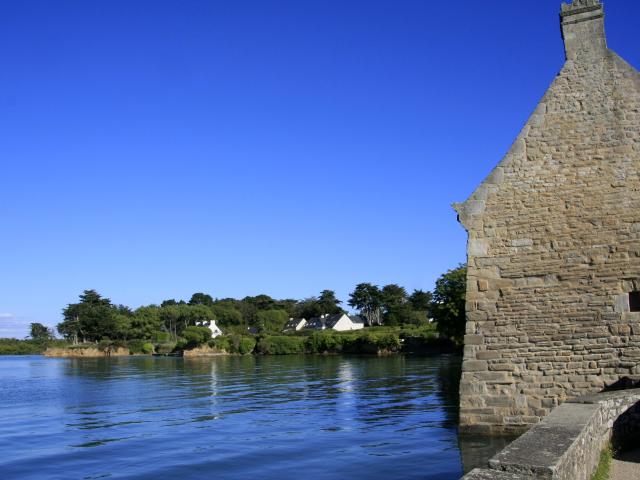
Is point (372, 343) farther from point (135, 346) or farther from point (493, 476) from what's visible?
point (493, 476)

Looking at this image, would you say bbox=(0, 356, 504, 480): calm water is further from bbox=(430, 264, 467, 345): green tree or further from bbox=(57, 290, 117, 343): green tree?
bbox=(57, 290, 117, 343): green tree

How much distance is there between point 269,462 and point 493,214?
6.25 metres

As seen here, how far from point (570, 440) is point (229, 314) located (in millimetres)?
109379

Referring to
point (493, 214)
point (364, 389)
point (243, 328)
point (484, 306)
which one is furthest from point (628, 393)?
point (243, 328)

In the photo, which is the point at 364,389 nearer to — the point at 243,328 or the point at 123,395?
the point at 123,395

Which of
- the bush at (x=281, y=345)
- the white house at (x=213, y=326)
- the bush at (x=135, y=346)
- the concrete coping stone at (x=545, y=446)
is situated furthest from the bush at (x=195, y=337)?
the concrete coping stone at (x=545, y=446)

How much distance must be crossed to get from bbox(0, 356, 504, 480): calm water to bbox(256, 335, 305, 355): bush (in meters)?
48.3

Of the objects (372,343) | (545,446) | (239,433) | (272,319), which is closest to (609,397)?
(545,446)

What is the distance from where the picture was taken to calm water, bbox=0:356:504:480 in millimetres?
10398

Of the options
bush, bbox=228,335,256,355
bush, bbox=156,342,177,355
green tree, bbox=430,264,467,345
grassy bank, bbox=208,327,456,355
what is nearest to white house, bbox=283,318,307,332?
bush, bbox=156,342,177,355

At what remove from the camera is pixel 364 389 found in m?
24.2

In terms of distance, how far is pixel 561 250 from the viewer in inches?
436

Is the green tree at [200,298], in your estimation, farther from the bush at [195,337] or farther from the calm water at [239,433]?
the calm water at [239,433]

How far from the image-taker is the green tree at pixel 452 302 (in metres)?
30.1
